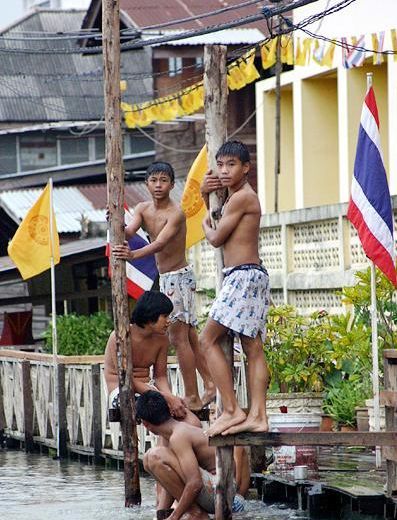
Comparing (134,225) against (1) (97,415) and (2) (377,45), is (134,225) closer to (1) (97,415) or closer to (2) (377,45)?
(1) (97,415)

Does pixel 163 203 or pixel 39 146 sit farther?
pixel 39 146

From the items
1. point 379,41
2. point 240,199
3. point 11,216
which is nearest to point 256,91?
point 11,216

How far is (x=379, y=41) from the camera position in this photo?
2283cm

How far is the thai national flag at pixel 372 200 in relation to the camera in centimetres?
1416

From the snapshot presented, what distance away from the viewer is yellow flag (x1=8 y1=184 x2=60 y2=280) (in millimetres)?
20000

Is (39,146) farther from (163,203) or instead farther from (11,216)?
(163,203)

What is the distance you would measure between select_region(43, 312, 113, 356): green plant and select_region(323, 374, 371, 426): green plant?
8.52 metres

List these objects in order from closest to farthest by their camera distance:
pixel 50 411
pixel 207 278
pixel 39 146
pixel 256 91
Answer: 1. pixel 50 411
2. pixel 207 278
3. pixel 256 91
4. pixel 39 146

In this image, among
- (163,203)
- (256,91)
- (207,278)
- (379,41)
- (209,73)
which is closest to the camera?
(209,73)

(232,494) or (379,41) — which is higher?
(379,41)

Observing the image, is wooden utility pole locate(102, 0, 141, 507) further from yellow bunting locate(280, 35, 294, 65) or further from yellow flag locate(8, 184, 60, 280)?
yellow bunting locate(280, 35, 294, 65)

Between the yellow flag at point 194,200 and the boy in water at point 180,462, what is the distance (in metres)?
5.91

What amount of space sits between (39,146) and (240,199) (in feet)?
99.8

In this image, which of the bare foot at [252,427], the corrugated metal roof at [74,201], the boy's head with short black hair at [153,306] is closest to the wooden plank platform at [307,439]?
the bare foot at [252,427]
